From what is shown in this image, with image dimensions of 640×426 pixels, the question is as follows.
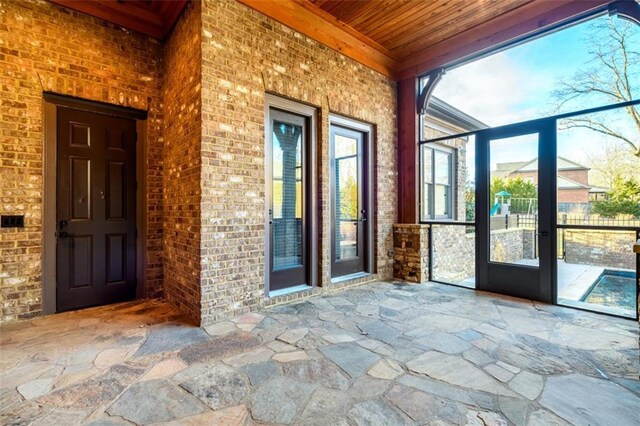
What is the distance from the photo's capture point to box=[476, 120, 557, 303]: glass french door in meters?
3.74

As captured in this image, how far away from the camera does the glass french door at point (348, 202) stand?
439 cm

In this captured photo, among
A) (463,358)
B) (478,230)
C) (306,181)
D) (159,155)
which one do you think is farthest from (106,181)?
(478,230)

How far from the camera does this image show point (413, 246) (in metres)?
4.84

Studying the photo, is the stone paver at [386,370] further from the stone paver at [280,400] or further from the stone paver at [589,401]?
the stone paver at [589,401]

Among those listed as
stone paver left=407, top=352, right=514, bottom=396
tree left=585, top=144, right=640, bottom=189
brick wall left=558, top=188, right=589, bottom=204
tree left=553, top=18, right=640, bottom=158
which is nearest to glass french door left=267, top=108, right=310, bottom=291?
stone paver left=407, top=352, right=514, bottom=396

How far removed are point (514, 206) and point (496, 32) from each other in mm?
2386

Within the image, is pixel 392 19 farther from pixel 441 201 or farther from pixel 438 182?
pixel 441 201

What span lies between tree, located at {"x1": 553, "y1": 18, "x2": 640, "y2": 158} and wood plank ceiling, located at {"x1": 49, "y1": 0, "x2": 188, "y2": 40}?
470 centimetres

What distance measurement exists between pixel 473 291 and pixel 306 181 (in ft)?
9.30

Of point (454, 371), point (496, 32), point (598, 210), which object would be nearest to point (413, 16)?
point (496, 32)

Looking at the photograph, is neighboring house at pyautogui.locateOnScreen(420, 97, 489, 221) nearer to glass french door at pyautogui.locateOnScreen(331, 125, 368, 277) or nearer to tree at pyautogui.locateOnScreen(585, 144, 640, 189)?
glass french door at pyautogui.locateOnScreen(331, 125, 368, 277)

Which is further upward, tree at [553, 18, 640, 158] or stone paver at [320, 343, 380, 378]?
tree at [553, 18, 640, 158]

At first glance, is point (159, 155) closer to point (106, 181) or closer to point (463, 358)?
point (106, 181)

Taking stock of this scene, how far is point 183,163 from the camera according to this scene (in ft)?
11.0
